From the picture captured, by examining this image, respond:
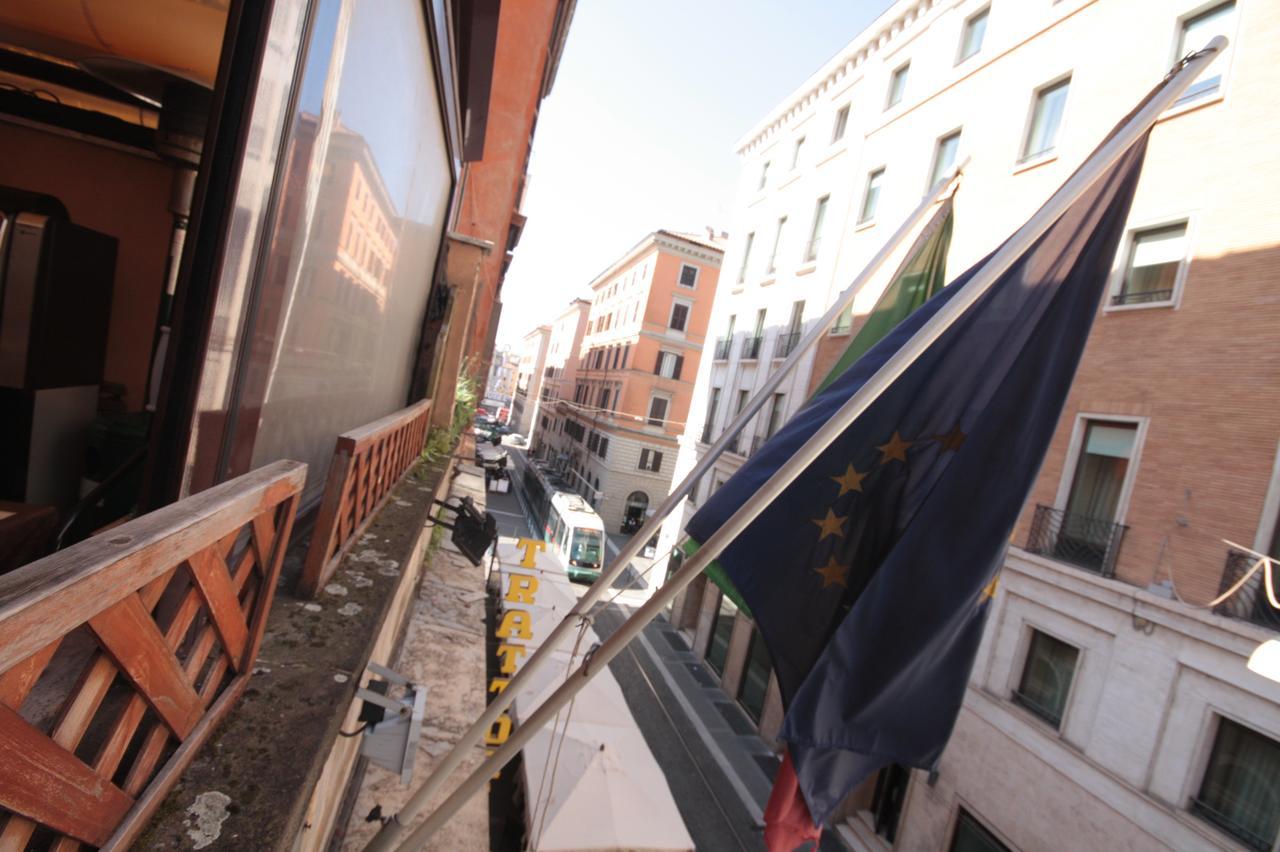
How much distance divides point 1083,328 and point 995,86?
14.8 meters

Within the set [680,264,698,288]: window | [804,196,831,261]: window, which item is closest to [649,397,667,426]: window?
[680,264,698,288]: window

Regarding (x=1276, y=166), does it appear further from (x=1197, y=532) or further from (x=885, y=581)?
(x=885, y=581)

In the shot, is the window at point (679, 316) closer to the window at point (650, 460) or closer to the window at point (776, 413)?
the window at point (650, 460)

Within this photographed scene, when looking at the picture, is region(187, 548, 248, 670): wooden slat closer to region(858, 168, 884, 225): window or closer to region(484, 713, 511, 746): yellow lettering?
region(484, 713, 511, 746): yellow lettering

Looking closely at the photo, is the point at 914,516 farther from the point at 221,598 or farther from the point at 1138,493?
the point at 1138,493

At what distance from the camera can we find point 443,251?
7617 mm

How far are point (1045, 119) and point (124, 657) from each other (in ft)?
54.1

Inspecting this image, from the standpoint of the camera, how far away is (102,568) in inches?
37.3

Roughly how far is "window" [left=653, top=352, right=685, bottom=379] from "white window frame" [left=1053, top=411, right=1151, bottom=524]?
95.9ft

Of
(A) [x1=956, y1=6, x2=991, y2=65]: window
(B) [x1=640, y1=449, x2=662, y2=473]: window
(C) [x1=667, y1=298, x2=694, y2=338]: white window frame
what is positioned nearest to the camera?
(A) [x1=956, y1=6, x2=991, y2=65]: window

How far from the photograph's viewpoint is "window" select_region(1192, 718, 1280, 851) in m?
7.56

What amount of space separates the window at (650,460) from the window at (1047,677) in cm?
2809

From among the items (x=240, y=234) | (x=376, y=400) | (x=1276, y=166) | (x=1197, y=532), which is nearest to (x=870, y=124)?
(x=1276, y=166)

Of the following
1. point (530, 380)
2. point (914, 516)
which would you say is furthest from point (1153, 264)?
point (530, 380)
